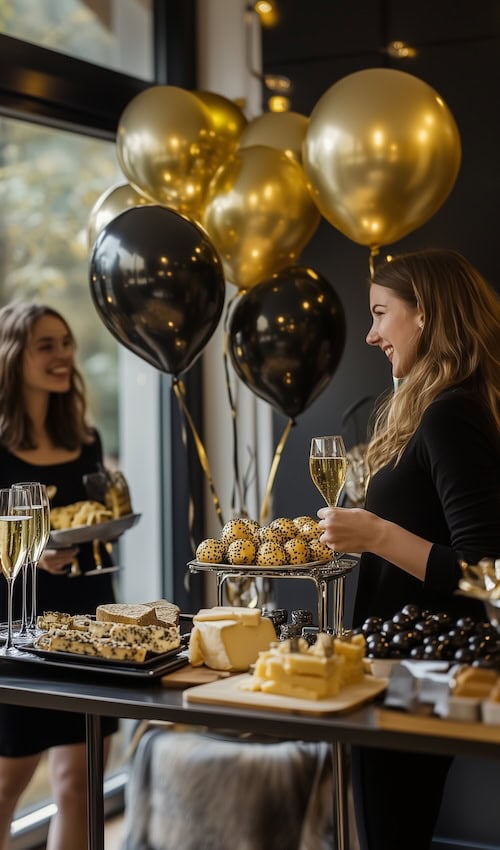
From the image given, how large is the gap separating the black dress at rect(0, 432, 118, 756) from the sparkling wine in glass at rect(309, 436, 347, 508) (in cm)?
105

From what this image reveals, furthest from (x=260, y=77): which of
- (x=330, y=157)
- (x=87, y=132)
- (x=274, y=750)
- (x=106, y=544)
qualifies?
(x=274, y=750)

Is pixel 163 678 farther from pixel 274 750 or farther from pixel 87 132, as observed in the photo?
pixel 87 132

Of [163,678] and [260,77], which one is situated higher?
[260,77]

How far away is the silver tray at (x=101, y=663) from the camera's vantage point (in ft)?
5.63

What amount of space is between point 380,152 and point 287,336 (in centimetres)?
53

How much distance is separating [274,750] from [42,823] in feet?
8.91

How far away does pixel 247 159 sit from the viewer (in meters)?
3.01

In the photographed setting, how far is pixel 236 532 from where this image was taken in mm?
2041

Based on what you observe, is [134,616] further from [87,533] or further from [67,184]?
[67,184]

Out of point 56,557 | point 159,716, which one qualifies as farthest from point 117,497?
point 159,716

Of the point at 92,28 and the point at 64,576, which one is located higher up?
the point at 92,28

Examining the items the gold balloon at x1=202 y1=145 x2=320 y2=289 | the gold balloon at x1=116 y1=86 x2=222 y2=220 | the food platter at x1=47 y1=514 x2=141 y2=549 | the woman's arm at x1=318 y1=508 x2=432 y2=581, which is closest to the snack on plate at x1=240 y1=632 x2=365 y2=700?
the woman's arm at x1=318 y1=508 x2=432 y2=581

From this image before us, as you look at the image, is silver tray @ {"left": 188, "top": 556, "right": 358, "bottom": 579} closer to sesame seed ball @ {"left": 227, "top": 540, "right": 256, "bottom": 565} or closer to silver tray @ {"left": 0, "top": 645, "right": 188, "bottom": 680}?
sesame seed ball @ {"left": 227, "top": 540, "right": 256, "bottom": 565}

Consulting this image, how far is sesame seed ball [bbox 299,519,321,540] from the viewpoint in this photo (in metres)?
2.06
